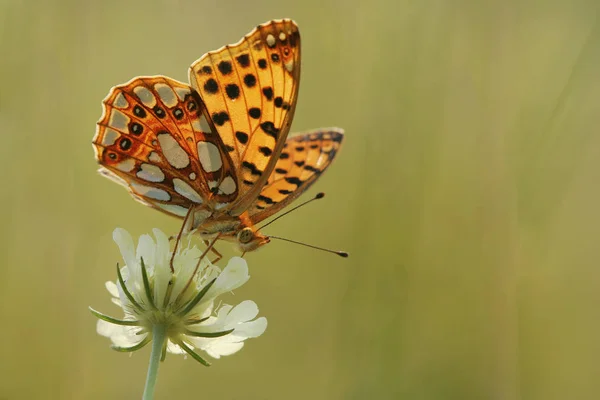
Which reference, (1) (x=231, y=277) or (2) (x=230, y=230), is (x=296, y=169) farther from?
(1) (x=231, y=277)

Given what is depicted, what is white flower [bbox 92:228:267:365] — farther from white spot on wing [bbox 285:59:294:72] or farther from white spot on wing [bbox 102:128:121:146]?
white spot on wing [bbox 285:59:294:72]

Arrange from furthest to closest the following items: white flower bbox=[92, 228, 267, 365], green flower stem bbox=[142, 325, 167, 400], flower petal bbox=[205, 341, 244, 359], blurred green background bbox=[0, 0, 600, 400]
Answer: blurred green background bbox=[0, 0, 600, 400] → flower petal bbox=[205, 341, 244, 359] → white flower bbox=[92, 228, 267, 365] → green flower stem bbox=[142, 325, 167, 400]

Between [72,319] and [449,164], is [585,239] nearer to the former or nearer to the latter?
[449,164]

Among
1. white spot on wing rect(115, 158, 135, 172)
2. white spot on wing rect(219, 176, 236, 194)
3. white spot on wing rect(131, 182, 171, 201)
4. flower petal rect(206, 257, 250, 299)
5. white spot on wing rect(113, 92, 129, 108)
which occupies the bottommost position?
flower petal rect(206, 257, 250, 299)

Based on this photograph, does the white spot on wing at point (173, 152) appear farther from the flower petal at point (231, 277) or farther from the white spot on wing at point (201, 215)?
the flower petal at point (231, 277)

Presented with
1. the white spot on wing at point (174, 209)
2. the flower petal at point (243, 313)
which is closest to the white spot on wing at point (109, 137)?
the white spot on wing at point (174, 209)

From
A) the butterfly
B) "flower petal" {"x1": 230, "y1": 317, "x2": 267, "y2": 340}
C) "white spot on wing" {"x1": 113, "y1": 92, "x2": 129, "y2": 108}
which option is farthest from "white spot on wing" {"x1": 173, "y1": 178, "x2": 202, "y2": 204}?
"flower petal" {"x1": 230, "y1": 317, "x2": 267, "y2": 340}

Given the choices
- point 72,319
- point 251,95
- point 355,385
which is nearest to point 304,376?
point 355,385

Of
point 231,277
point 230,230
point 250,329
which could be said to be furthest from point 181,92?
point 250,329
